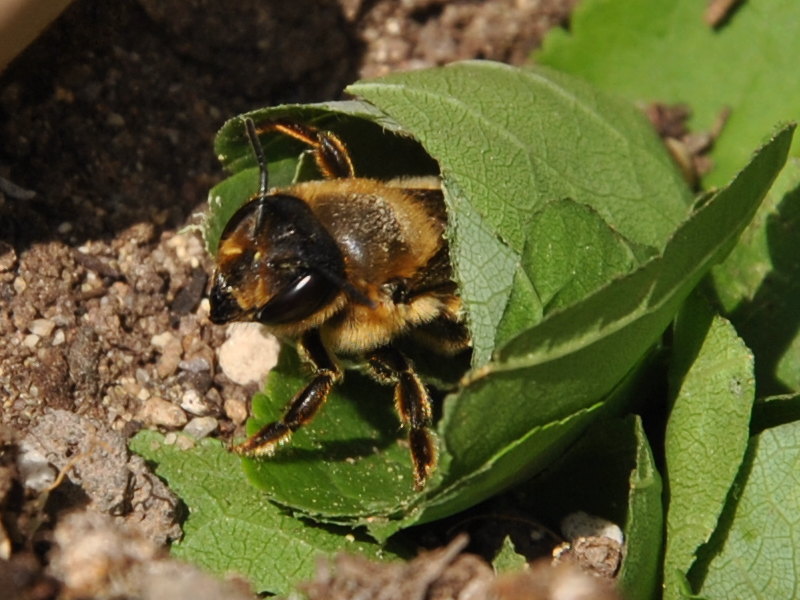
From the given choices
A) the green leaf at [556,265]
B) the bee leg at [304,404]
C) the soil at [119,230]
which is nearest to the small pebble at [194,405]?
the soil at [119,230]

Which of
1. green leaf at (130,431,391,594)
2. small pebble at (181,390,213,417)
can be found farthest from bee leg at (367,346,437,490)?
small pebble at (181,390,213,417)

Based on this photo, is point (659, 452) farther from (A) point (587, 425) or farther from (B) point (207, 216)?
(B) point (207, 216)

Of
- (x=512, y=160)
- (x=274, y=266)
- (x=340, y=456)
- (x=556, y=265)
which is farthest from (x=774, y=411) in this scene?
(x=274, y=266)

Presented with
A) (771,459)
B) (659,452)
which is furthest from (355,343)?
(771,459)

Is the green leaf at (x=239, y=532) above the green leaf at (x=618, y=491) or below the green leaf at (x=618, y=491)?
below

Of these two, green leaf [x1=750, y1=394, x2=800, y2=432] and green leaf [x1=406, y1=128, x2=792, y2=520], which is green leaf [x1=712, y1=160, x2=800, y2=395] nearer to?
green leaf [x1=750, y1=394, x2=800, y2=432]

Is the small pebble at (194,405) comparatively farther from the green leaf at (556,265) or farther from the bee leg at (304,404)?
the green leaf at (556,265)

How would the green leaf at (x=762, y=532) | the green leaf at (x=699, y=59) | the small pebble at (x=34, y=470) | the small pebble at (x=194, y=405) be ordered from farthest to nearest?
the green leaf at (x=699, y=59) < the small pebble at (x=194, y=405) < the green leaf at (x=762, y=532) < the small pebble at (x=34, y=470)
